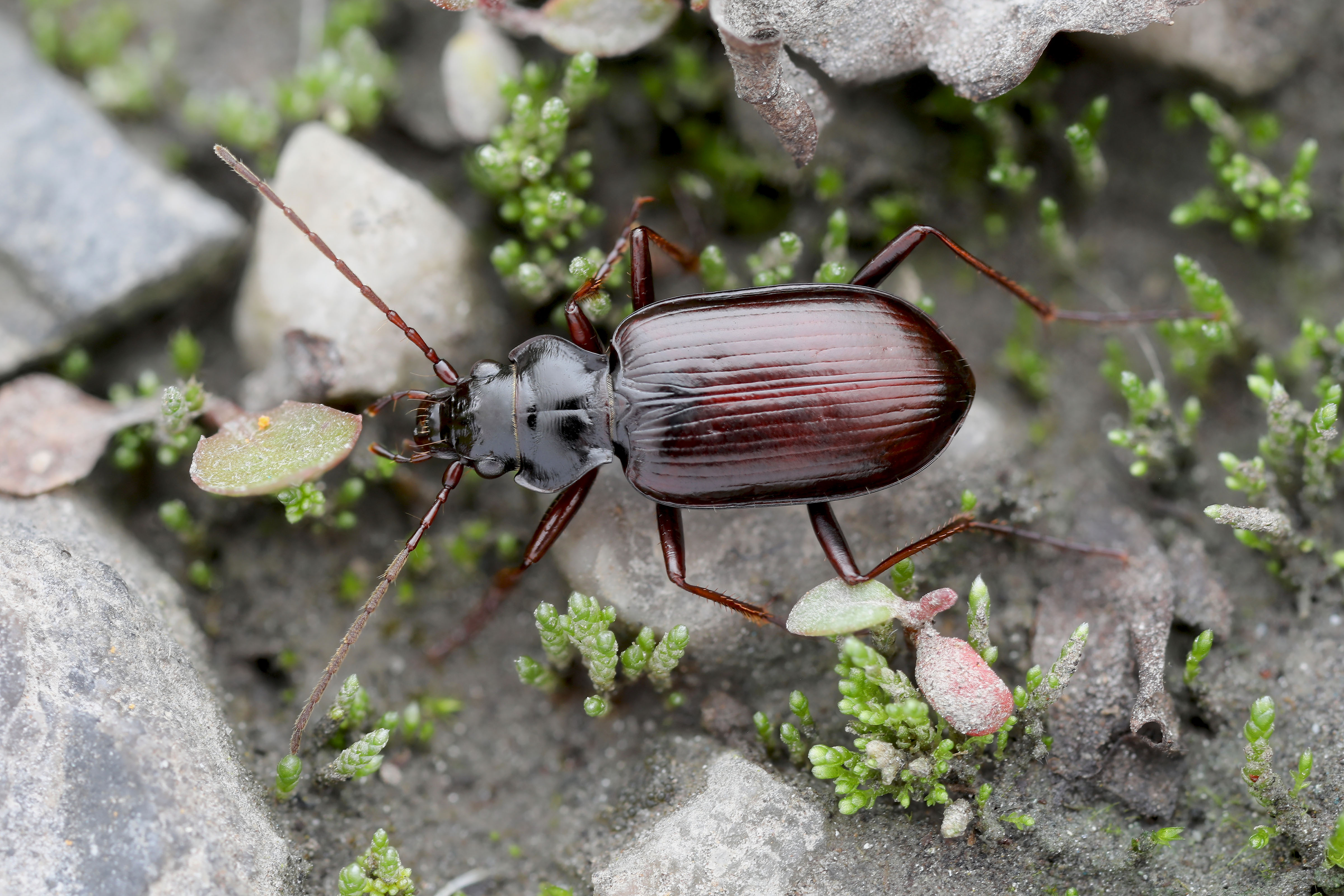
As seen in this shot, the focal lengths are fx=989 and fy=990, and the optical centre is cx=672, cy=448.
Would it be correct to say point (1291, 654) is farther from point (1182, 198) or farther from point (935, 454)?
point (1182, 198)

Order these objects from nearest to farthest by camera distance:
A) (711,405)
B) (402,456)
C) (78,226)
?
(711,405), (402,456), (78,226)

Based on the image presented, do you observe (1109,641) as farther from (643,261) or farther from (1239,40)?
(1239,40)

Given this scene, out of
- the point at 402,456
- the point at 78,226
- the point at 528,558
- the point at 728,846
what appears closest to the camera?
the point at 728,846

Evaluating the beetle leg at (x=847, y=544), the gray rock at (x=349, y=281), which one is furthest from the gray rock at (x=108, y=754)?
the beetle leg at (x=847, y=544)

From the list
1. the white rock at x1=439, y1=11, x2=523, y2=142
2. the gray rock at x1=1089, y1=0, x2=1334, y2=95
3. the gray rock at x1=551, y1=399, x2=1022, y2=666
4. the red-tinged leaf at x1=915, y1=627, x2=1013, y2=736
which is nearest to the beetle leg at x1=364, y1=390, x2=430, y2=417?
the gray rock at x1=551, y1=399, x2=1022, y2=666

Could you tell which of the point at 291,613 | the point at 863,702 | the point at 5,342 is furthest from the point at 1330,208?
the point at 5,342

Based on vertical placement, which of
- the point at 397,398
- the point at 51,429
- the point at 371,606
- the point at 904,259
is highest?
the point at 904,259

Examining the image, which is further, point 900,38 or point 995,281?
point 995,281

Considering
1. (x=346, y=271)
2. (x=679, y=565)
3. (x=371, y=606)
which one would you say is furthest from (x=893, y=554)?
(x=346, y=271)
